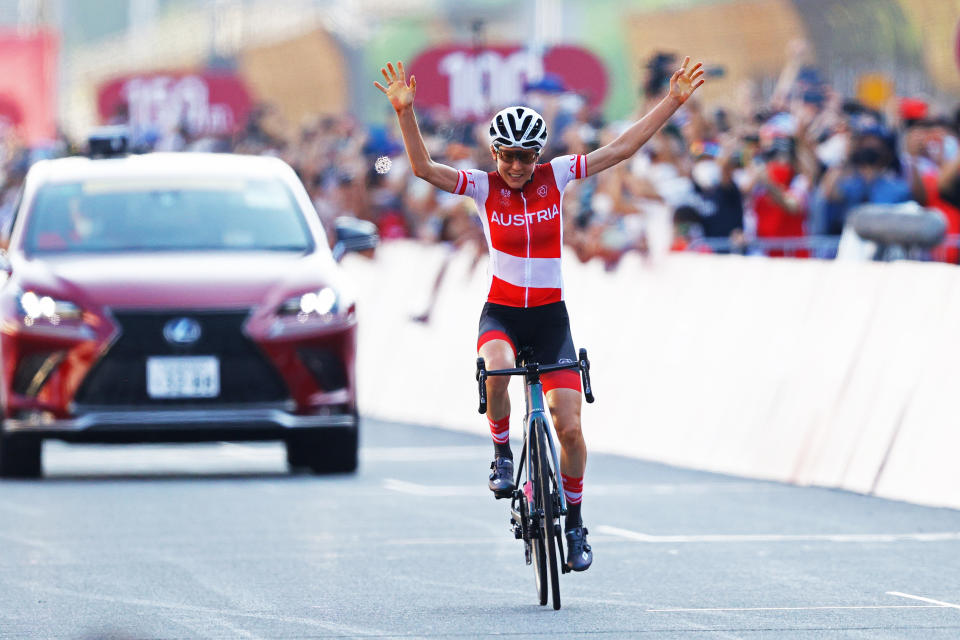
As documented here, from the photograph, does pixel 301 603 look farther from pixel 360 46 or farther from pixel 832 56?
pixel 360 46

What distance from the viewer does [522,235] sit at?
424 inches

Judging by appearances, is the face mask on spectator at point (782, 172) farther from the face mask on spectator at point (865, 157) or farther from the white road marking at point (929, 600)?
the white road marking at point (929, 600)

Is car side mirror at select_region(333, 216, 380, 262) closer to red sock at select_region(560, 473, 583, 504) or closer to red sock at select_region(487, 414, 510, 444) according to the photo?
red sock at select_region(487, 414, 510, 444)

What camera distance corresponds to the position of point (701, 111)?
19.9 meters

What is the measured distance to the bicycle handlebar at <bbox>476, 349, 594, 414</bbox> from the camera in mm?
10273

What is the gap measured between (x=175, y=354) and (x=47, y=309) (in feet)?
2.66

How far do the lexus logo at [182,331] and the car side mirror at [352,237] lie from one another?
136 centimetres

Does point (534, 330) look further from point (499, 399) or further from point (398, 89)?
point (398, 89)

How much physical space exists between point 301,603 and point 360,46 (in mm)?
38498

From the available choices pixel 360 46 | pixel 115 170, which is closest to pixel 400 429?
pixel 115 170

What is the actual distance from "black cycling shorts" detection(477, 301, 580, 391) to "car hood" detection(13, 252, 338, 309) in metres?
5.08

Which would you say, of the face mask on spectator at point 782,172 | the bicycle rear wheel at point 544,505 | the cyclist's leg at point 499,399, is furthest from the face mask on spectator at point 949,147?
the bicycle rear wheel at point 544,505

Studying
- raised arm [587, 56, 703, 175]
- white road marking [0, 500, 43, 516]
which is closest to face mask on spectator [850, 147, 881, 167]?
white road marking [0, 500, 43, 516]

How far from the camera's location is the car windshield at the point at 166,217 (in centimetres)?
1645
